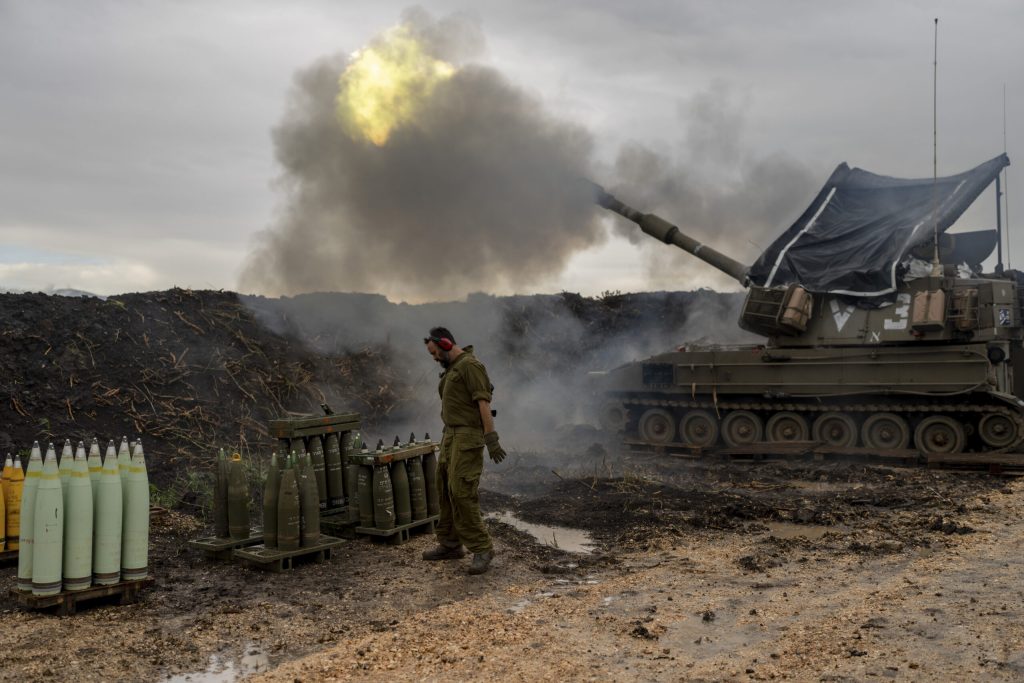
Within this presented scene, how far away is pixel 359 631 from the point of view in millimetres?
6133

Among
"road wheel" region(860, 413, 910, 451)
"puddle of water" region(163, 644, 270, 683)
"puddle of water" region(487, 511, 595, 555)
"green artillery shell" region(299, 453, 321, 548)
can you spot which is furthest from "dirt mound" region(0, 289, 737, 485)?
"road wheel" region(860, 413, 910, 451)

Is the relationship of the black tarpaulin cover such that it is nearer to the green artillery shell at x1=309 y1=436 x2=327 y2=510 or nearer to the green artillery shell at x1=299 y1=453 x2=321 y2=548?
the green artillery shell at x1=309 y1=436 x2=327 y2=510

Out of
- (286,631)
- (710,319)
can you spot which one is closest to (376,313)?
(710,319)

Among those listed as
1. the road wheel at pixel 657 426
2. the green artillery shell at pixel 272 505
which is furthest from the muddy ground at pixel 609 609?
the road wheel at pixel 657 426

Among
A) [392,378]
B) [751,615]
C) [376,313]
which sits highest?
[376,313]

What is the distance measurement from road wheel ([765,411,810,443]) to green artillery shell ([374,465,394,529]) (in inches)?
400

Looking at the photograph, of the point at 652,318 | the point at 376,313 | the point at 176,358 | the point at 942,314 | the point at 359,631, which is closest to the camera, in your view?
the point at 359,631

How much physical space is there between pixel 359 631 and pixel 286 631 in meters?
0.54

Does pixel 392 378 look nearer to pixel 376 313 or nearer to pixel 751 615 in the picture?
pixel 376 313

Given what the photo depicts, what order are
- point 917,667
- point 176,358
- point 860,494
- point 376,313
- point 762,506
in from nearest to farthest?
point 917,667 → point 762,506 → point 860,494 → point 176,358 → point 376,313

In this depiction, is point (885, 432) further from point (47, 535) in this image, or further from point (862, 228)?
point (47, 535)

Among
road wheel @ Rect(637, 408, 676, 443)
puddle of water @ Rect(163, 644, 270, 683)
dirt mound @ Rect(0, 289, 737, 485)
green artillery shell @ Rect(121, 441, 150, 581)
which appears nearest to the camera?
puddle of water @ Rect(163, 644, 270, 683)

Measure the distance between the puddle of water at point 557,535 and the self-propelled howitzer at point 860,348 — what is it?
758 centimetres

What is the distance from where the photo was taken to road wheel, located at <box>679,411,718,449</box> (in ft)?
56.8
